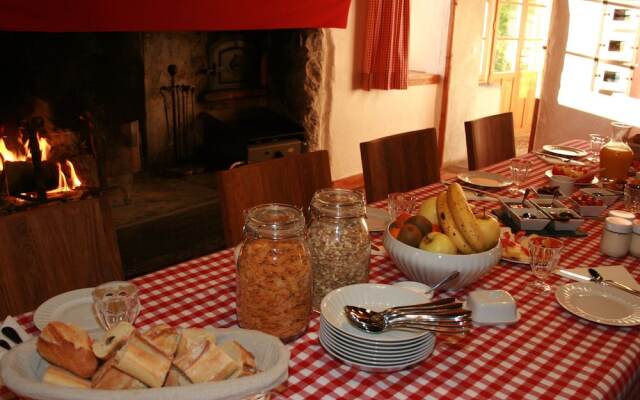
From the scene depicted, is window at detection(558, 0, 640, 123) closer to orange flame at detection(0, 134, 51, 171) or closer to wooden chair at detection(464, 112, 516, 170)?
wooden chair at detection(464, 112, 516, 170)

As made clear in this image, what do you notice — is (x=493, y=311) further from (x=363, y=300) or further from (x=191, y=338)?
(x=191, y=338)

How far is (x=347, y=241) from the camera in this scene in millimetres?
1165

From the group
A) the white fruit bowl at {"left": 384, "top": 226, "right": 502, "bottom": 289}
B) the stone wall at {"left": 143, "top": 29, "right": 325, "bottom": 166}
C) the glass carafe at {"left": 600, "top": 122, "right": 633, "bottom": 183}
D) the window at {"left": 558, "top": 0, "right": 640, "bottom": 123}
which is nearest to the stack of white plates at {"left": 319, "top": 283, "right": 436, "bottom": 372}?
the white fruit bowl at {"left": 384, "top": 226, "right": 502, "bottom": 289}

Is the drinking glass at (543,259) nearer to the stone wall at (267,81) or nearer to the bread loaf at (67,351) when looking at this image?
the bread loaf at (67,351)

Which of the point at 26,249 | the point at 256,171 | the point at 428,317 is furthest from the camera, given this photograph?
the point at 256,171

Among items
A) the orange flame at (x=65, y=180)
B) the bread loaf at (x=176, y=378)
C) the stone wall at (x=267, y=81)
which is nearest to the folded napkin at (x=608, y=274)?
the bread loaf at (x=176, y=378)

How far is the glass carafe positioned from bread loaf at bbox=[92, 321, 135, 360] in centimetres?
183

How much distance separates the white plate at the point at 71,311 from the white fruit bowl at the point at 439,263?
2.01 feet

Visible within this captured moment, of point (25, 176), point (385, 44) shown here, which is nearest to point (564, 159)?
point (385, 44)

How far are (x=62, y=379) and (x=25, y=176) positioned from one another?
2.25 m

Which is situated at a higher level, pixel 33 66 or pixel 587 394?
pixel 33 66

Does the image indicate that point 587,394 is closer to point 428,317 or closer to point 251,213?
point 428,317

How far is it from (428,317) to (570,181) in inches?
47.0

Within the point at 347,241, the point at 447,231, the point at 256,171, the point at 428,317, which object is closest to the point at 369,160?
the point at 256,171
